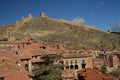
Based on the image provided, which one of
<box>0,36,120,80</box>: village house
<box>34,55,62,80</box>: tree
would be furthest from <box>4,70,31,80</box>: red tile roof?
<box>34,55,62,80</box>: tree

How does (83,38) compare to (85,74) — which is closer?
(85,74)

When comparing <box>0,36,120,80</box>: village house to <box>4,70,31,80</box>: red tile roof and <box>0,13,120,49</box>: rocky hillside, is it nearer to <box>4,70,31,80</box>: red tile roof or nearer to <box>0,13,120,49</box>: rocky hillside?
<box>4,70,31,80</box>: red tile roof

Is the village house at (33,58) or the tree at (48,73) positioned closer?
the tree at (48,73)

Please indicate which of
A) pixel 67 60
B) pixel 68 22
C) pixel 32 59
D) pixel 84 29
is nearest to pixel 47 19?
pixel 68 22

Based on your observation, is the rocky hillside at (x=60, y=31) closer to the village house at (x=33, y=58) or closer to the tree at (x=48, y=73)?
the village house at (x=33, y=58)

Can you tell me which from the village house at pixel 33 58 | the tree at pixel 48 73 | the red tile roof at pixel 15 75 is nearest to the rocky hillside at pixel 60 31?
the village house at pixel 33 58

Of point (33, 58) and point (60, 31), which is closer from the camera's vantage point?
point (33, 58)

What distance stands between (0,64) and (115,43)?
96.2 metres

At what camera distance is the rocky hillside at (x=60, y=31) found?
127500mm

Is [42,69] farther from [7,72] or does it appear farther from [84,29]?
[84,29]

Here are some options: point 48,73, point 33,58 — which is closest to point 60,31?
point 33,58

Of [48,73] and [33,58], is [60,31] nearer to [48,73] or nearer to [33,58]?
[33,58]

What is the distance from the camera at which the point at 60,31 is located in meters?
142

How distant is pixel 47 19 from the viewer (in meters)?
154
